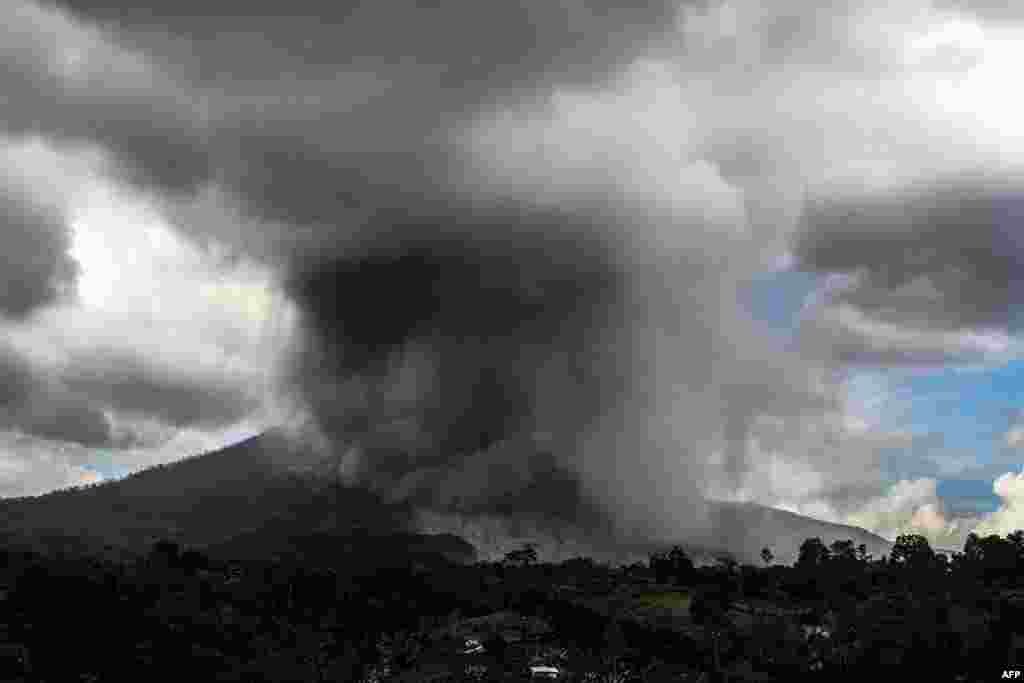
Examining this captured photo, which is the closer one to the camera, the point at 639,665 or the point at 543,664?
the point at 543,664

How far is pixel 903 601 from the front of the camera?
196 metres

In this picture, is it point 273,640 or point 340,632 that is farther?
point 340,632

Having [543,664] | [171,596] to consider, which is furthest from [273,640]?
[543,664]

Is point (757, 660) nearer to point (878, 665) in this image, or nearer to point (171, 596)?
point (878, 665)

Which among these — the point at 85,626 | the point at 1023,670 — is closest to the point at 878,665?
the point at 1023,670

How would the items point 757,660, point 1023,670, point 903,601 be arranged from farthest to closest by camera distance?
point 903,601
point 757,660
point 1023,670

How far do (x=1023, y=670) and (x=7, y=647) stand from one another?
141m

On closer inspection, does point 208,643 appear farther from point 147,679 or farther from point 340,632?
point 340,632

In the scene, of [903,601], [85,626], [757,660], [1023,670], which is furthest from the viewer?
[903,601]

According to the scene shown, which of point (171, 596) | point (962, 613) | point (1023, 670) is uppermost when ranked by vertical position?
point (171, 596)

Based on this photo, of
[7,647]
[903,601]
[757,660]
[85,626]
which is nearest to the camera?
[7,647]

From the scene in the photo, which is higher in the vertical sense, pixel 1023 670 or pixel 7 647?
pixel 7 647

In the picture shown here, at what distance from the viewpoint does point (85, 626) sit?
159375 millimetres

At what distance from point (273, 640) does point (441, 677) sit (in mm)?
39404
